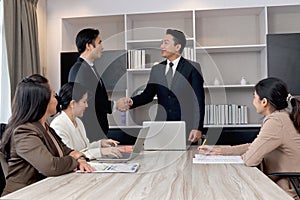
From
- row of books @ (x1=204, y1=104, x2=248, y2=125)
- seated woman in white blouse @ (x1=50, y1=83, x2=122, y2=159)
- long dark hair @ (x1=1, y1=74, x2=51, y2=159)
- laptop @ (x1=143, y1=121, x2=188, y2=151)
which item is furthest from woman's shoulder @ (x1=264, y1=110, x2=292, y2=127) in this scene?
row of books @ (x1=204, y1=104, x2=248, y2=125)

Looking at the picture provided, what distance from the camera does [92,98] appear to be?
258 cm

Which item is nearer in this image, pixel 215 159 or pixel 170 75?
pixel 215 159

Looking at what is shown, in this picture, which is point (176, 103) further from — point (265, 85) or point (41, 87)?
point (41, 87)

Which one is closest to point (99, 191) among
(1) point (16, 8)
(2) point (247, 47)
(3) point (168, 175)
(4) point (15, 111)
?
(3) point (168, 175)

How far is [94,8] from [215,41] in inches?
58.3

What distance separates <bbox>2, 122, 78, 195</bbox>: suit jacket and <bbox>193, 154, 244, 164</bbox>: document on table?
64 cm

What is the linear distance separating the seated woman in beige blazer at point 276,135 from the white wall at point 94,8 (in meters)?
2.21

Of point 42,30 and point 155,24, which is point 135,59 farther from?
point 42,30

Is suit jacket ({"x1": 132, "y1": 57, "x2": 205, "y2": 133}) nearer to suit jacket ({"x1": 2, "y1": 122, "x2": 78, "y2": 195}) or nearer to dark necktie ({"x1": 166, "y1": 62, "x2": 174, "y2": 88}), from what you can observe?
dark necktie ({"x1": 166, "y1": 62, "x2": 174, "y2": 88})

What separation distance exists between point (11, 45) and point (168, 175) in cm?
251

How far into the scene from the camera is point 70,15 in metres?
→ 4.16

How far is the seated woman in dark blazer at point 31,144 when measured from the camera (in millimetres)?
1479

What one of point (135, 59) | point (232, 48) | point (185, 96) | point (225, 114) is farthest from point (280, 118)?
point (135, 59)

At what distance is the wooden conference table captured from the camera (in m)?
1.13
